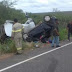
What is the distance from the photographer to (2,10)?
26109 millimetres

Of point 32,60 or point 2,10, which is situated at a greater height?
point 2,10

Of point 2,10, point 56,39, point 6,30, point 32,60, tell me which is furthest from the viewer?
point 2,10

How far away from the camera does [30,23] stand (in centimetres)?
2478

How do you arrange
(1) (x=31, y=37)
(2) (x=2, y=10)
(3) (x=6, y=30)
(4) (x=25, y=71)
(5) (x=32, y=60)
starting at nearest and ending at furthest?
(4) (x=25, y=71)
(5) (x=32, y=60)
(3) (x=6, y=30)
(1) (x=31, y=37)
(2) (x=2, y=10)

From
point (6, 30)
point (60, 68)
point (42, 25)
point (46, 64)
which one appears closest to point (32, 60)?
point (46, 64)

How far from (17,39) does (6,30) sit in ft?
17.7

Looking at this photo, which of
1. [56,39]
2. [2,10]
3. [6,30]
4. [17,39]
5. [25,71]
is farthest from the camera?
[2,10]

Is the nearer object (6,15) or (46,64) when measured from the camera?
(46,64)

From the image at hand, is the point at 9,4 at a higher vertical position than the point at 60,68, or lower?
higher

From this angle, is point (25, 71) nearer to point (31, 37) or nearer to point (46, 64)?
point (46, 64)

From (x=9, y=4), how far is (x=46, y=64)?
14.7 m

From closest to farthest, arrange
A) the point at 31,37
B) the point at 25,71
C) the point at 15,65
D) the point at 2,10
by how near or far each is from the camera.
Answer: the point at 25,71 < the point at 15,65 < the point at 31,37 < the point at 2,10

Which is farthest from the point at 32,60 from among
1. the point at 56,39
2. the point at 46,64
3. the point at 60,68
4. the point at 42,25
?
the point at 42,25

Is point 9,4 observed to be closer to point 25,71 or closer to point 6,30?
point 6,30
